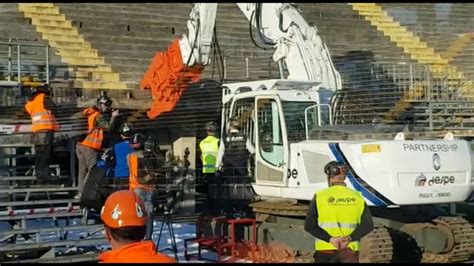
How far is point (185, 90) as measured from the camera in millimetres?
14414

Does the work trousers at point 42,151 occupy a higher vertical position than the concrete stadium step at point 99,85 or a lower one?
lower

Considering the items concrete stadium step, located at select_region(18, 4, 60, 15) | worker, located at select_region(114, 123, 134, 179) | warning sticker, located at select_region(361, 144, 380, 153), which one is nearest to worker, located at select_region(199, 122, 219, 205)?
worker, located at select_region(114, 123, 134, 179)

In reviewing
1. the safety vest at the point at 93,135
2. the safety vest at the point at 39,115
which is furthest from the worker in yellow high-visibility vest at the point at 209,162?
the safety vest at the point at 39,115

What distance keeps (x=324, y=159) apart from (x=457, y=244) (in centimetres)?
211

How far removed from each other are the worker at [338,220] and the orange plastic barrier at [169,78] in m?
6.85

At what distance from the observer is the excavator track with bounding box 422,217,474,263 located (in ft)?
33.6

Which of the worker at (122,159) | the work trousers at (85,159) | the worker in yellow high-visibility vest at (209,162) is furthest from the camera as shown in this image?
the worker in yellow high-visibility vest at (209,162)

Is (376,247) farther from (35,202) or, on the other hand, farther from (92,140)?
(35,202)

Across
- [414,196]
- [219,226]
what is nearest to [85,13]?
[219,226]

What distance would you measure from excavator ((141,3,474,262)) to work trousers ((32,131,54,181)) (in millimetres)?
2822

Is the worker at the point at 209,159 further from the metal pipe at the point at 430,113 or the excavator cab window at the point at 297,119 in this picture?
the metal pipe at the point at 430,113

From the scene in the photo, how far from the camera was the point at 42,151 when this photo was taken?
12242mm

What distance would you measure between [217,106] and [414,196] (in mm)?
7063

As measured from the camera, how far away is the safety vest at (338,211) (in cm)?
647
